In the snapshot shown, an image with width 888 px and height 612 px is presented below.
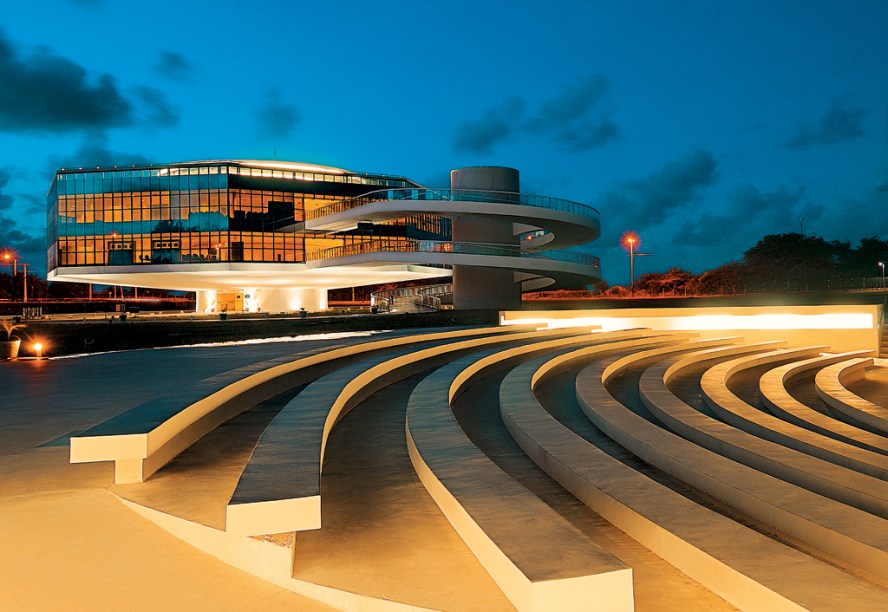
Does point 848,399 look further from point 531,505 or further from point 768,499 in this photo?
point 531,505

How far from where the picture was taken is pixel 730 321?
2502 centimetres

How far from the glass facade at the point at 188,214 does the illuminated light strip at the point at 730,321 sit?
27165mm

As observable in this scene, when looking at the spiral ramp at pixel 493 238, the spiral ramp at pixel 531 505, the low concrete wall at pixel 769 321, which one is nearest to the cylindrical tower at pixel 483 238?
the spiral ramp at pixel 493 238

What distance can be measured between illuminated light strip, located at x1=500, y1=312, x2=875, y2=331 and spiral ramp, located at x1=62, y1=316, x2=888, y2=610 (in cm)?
1567

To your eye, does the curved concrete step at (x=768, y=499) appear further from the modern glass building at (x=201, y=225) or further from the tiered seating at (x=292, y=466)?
the modern glass building at (x=201, y=225)

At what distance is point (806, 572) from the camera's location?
3.33 m

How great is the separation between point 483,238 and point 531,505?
1315 inches

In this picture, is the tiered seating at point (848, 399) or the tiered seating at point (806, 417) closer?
the tiered seating at point (806, 417)

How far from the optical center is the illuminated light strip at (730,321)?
23703mm

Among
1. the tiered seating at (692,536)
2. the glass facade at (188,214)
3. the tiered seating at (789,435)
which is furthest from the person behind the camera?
the glass facade at (188,214)

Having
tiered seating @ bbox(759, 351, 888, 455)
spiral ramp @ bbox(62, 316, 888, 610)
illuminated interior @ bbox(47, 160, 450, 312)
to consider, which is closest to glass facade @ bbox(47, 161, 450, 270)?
illuminated interior @ bbox(47, 160, 450, 312)

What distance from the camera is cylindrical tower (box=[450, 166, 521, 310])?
120ft

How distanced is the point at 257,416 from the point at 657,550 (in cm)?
542

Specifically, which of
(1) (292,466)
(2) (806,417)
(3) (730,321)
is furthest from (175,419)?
(3) (730,321)
